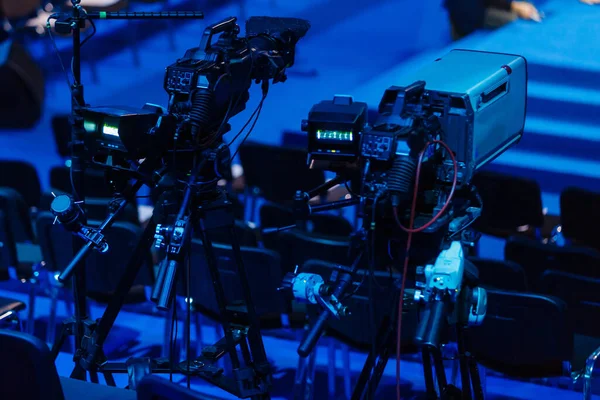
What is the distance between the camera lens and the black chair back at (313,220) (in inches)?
170

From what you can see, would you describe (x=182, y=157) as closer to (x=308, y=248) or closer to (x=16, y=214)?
(x=308, y=248)

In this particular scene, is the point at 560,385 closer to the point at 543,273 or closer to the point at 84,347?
the point at 543,273

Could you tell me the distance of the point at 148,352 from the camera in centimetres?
413

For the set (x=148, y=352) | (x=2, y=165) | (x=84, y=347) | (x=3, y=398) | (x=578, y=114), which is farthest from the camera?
(x=578, y=114)

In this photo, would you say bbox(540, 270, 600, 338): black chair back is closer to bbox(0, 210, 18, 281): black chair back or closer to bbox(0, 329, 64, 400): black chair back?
bbox(0, 329, 64, 400): black chair back

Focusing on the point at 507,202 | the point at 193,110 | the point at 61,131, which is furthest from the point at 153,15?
the point at 61,131

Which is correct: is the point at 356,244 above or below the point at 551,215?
above

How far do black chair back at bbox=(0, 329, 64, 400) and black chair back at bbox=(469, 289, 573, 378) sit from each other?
1.48 metres

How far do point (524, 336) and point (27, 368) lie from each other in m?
1.78

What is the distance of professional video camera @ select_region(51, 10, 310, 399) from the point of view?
8.32 feet

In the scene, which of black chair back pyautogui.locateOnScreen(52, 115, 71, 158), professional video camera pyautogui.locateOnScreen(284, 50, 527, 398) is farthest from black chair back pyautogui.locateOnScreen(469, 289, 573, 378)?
black chair back pyautogui.locateOnScreen(52, 115, 71, 158)

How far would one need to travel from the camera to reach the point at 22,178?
16.4 feet

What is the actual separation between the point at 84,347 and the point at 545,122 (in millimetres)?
4419

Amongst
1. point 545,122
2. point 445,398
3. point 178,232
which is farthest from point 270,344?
point 545,122
